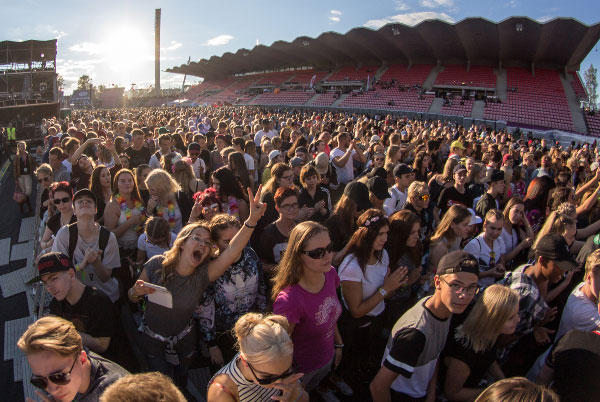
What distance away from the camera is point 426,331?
6.29ft

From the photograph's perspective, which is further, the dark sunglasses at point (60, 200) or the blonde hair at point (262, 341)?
the dark sunglasses at point (60, 200)

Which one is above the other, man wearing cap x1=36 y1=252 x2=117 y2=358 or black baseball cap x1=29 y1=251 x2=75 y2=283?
black baseball cap x1=29 y1=251 x2=75 y2=283

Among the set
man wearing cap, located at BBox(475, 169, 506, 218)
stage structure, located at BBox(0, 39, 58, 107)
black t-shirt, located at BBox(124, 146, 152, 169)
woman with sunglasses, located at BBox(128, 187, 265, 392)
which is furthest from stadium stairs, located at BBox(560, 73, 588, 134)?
stage structure, located at BBox(0, 39, 58, 107)

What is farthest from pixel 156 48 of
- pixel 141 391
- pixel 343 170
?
pixel 141 391

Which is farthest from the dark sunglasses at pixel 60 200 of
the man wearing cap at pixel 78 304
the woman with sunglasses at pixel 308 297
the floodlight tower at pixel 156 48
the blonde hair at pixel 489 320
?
the floodlight tower at pixel 156 48

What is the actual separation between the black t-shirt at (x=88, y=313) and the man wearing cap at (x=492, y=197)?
13.5 ft

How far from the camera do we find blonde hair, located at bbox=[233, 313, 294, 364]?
1.49m

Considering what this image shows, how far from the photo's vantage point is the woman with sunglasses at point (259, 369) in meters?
1.50

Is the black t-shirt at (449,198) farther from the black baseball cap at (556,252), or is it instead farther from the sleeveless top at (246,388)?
the sleeveless top at (246,388)

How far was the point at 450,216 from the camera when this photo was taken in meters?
3.23

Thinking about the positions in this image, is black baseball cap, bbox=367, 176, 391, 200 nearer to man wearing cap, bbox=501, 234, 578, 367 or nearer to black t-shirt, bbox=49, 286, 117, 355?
man wearing cap, bbox=501, 234, 578, 367

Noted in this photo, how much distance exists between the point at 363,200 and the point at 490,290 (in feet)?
5.29

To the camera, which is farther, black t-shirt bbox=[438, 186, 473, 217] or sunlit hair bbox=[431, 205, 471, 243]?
black t-shirt bbox=[438, 186, 473, 217]

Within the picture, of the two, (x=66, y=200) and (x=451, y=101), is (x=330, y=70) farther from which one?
(x=66, y=200)
